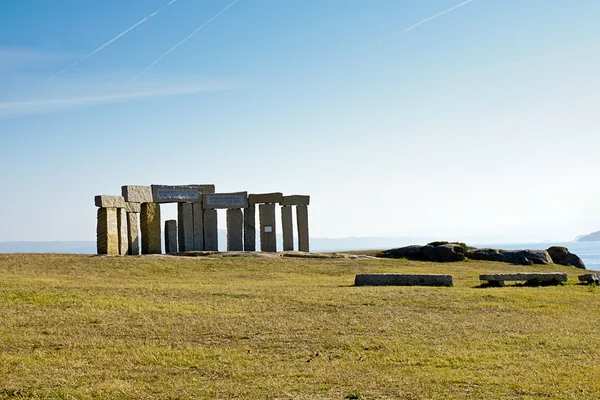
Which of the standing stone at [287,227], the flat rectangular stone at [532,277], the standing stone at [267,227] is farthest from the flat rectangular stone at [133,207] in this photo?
the flat rectangular stone at [532,277]

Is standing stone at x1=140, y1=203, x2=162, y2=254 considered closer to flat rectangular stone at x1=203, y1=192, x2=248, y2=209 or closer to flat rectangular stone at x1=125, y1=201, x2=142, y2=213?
flat rectangular stone at x1=125, y1=201, x2=142, y2=213

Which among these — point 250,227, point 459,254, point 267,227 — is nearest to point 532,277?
point 459,254

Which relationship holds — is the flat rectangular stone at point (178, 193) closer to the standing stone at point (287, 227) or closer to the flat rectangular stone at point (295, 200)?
the flat rectangular stone at point (295, 200)

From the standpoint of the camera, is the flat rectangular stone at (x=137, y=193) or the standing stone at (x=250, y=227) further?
the standing stone at (x=250, y=227)

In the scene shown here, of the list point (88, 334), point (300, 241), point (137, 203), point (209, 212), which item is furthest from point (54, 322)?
point (300, 241)

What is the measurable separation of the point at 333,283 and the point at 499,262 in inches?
713

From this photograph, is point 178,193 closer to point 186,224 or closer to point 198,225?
point 186,224

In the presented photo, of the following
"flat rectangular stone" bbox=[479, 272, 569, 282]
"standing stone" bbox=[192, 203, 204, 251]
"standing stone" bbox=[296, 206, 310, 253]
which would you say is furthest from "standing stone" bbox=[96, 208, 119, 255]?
"flat rectangular stone" bbox=[479, 272, 569, 282]

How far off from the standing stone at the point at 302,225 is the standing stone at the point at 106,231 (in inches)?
510

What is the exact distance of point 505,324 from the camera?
1561 centimetres

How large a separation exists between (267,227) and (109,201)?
35.6 feet

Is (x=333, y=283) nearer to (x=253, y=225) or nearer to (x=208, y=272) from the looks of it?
(x=208, y=272)

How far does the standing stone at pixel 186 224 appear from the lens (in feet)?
137

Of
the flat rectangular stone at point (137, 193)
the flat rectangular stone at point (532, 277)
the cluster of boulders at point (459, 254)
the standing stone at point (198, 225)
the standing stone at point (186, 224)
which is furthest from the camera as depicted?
the standing stone at point (198, 225)
